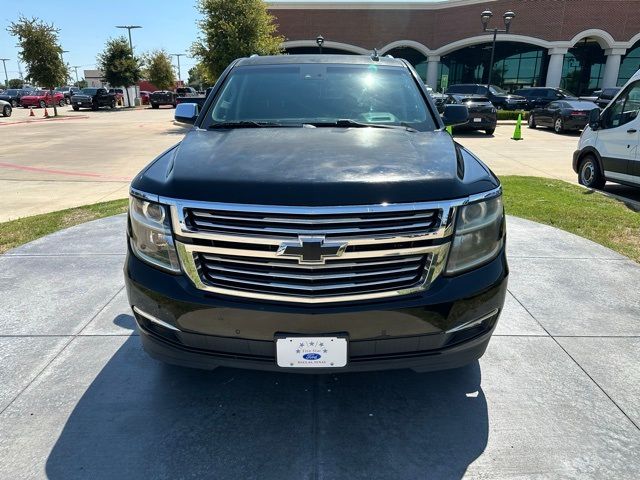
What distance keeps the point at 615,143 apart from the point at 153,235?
8209 mm

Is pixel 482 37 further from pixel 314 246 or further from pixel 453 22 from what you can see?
pixel 314 246

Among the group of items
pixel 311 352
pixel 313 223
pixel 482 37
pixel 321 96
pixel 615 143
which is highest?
pixel 482 37

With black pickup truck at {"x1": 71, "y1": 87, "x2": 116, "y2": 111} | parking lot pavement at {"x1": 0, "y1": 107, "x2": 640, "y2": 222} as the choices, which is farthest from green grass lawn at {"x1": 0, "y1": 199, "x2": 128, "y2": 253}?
black pickup truck at {"x1": 71, "y1": 87, "x2": 116, "y2": 111}

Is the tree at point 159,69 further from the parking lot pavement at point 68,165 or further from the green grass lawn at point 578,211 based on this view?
the green grass lawn at point 578,211

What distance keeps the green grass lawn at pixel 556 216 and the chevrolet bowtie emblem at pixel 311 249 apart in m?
4.30

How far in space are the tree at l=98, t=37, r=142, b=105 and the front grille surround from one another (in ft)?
151

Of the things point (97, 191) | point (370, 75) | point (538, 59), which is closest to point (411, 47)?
point (538, 59)

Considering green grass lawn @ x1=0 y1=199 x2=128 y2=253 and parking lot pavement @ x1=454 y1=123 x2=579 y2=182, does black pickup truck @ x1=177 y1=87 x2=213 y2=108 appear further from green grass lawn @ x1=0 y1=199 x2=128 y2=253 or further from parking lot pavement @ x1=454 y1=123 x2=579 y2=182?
parking lot pavement @ x1=454 y1=123 x2=579 y2=182

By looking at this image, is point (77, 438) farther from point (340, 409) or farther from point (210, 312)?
point (340, 409)

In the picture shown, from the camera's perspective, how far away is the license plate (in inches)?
88.5

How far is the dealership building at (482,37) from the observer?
129ft

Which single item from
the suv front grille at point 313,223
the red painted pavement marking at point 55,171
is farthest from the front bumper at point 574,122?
the suv front grille at point 313,223

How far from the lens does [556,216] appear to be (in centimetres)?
673

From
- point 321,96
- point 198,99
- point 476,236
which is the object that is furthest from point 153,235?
point 198,99
